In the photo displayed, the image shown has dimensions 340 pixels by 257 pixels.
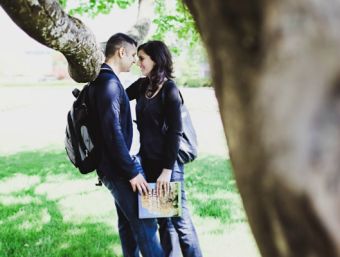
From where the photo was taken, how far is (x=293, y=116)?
0.67 metres

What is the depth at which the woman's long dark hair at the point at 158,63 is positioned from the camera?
3287 mm

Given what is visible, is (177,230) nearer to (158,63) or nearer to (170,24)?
(158,63)

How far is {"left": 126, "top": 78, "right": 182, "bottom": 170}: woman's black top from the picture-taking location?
315 cm

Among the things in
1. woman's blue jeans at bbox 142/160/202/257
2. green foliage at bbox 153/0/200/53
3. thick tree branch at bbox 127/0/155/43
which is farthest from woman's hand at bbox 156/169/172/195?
green foliage at bbox 153/0/200/53

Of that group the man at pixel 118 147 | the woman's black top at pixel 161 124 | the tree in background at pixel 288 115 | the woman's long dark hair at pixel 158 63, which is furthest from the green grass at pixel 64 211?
the tree in background at pixel 288 115

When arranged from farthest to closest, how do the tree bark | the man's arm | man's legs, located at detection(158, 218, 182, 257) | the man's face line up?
Result: man's legs, located at detection(158, 218, 182, 257) < the man's face < the man's arm < the tree bark

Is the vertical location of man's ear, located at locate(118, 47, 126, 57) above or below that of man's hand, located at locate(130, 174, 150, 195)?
above

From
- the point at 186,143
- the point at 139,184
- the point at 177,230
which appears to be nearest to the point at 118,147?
the point at 139,184

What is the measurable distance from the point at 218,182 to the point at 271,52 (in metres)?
6.67

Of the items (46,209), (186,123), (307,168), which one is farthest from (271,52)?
(46,209)

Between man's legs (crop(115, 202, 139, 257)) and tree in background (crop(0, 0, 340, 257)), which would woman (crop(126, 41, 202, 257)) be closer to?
man's legs (crop(115, 202, 139, 257))

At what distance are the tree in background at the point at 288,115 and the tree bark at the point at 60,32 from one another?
172 cm

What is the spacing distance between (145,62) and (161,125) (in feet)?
1.42

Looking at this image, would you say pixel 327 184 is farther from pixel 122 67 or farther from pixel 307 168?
pixel 122 67
